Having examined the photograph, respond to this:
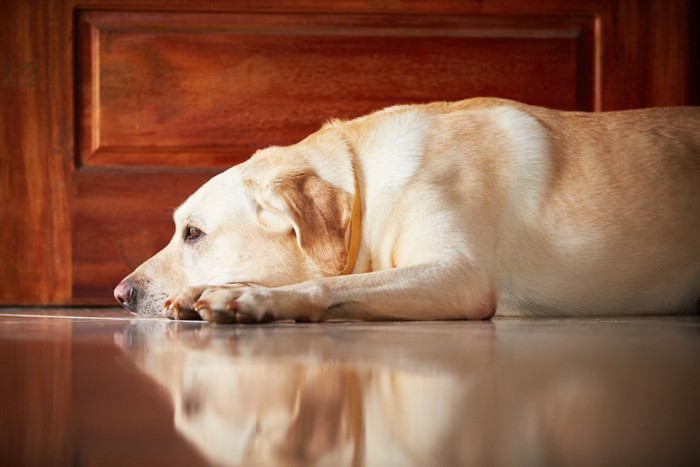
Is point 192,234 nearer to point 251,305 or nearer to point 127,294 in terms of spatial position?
point 127,294

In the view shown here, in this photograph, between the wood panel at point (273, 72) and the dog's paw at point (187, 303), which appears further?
the wood panel at point (273, 72)

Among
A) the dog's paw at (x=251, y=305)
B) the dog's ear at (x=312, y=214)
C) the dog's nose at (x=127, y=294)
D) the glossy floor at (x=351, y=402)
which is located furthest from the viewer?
the dog's nose at (x=127, y=294)

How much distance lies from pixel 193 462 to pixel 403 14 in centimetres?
310

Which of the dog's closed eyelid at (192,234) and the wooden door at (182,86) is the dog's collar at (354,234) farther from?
the wooden door at (182,86)

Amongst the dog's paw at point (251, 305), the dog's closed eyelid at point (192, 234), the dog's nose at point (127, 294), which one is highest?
the dog's closed eyelid at point (192, 234)

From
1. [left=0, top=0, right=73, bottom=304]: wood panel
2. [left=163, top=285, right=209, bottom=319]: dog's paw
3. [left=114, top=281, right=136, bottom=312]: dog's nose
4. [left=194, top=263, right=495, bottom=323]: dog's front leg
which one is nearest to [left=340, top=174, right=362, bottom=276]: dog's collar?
[left=194, top=263, right=495, bottom=323]: dog's front leg

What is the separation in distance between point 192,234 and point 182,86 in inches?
46.9

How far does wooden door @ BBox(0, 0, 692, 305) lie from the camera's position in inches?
131

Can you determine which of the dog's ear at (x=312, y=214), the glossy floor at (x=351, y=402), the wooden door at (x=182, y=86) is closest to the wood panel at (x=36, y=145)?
the wooden door at (x=182, y=86)

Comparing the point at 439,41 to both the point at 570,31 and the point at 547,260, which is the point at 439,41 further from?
the point at 547,260

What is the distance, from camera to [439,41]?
3.47 m

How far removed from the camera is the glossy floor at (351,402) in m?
0.56

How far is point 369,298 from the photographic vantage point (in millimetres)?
1903

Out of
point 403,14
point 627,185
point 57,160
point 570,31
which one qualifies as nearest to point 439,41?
point 403,14
